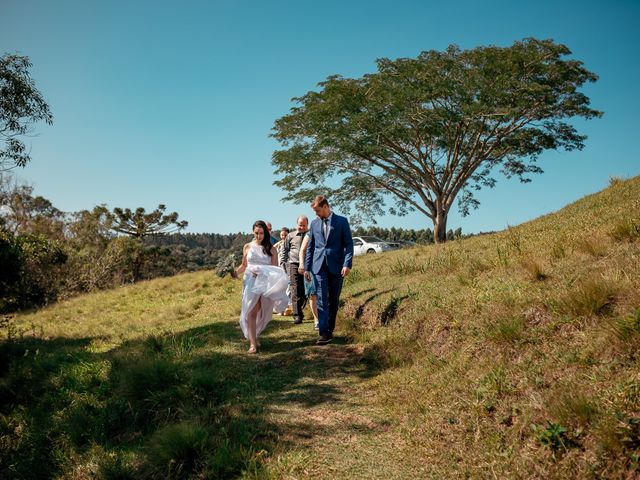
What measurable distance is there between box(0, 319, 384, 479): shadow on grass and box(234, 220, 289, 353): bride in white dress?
477 mm

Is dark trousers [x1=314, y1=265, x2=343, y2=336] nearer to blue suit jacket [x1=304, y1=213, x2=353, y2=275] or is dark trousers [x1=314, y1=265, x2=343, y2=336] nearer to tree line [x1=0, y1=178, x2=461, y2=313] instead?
blue suit jacket [x1=304, y1=213, x2=353, y2=275]

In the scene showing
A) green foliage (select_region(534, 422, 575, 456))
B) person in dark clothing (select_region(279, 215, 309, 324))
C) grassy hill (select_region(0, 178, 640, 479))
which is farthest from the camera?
person in dark clothing (select_region(279, 215, 309, 324))

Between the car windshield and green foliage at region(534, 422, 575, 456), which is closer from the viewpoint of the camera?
green foliage at region(534, 422, 575, 456)

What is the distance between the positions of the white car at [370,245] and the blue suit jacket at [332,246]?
19215mm

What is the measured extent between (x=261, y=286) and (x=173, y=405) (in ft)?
7.80

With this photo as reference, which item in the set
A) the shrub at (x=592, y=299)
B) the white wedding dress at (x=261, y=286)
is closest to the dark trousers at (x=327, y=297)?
the white wedding dress at (x=261, y=286)

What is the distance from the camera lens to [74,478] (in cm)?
444

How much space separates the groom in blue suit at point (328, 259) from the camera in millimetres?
6992

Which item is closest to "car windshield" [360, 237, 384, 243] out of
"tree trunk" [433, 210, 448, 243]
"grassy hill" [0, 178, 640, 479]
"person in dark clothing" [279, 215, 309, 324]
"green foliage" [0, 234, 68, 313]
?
"tree trunk" [433, 210, 448, 243]

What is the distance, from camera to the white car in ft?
87.6

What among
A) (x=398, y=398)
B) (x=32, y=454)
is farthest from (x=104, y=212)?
(x=398, y=398)

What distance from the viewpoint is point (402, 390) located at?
468 centimetres

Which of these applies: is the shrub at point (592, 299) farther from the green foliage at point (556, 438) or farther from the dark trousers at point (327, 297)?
the dark trousers at point (327, 297)

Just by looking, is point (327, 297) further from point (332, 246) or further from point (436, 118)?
point (436, 118)
